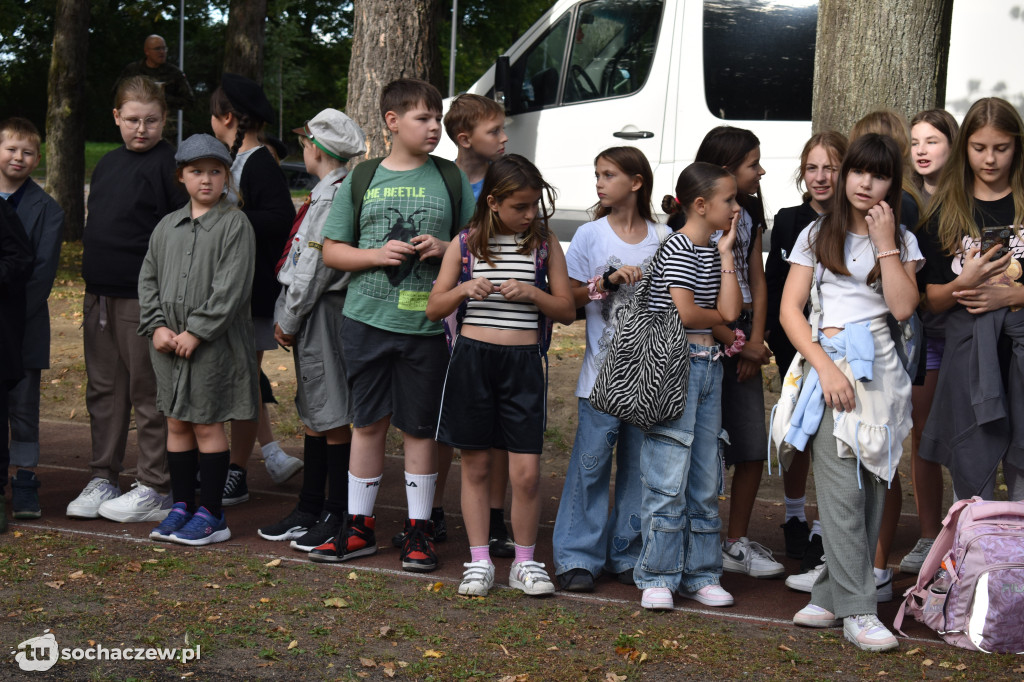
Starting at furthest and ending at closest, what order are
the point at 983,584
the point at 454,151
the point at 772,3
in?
the point at 454,151, the point at 772,3, the point at 983,584

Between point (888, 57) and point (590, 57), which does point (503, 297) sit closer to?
point (888, 57)

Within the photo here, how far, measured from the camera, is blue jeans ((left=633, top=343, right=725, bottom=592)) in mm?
4680

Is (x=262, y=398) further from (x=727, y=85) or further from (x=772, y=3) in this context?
(x=772, y=3)

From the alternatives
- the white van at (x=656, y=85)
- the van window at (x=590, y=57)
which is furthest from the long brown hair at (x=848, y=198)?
the van window at (x=590, y=57)

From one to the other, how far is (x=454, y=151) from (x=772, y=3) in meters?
2.94

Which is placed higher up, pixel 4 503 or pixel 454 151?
pixel 454 151

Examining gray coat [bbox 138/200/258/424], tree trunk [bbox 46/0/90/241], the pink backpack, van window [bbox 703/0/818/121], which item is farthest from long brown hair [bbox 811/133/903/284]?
tree trunk [bbox 46/0/90/241]

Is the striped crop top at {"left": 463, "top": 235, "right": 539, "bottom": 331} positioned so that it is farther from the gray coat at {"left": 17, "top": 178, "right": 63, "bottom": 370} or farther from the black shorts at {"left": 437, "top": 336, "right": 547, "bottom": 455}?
the gray coat at {"left": 17, "top": 178, "right": 63, "bottom": 370}

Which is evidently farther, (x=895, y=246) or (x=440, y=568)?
(x=440, y=568)

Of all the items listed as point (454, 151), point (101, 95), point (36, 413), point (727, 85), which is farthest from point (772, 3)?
point (101, 95)

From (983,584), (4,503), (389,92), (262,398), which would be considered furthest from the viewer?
(262,398)

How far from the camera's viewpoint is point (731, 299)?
461cm

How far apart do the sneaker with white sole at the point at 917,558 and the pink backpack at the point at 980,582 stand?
34.6 inches

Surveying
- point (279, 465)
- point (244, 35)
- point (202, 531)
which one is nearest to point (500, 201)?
point (202, 531)
